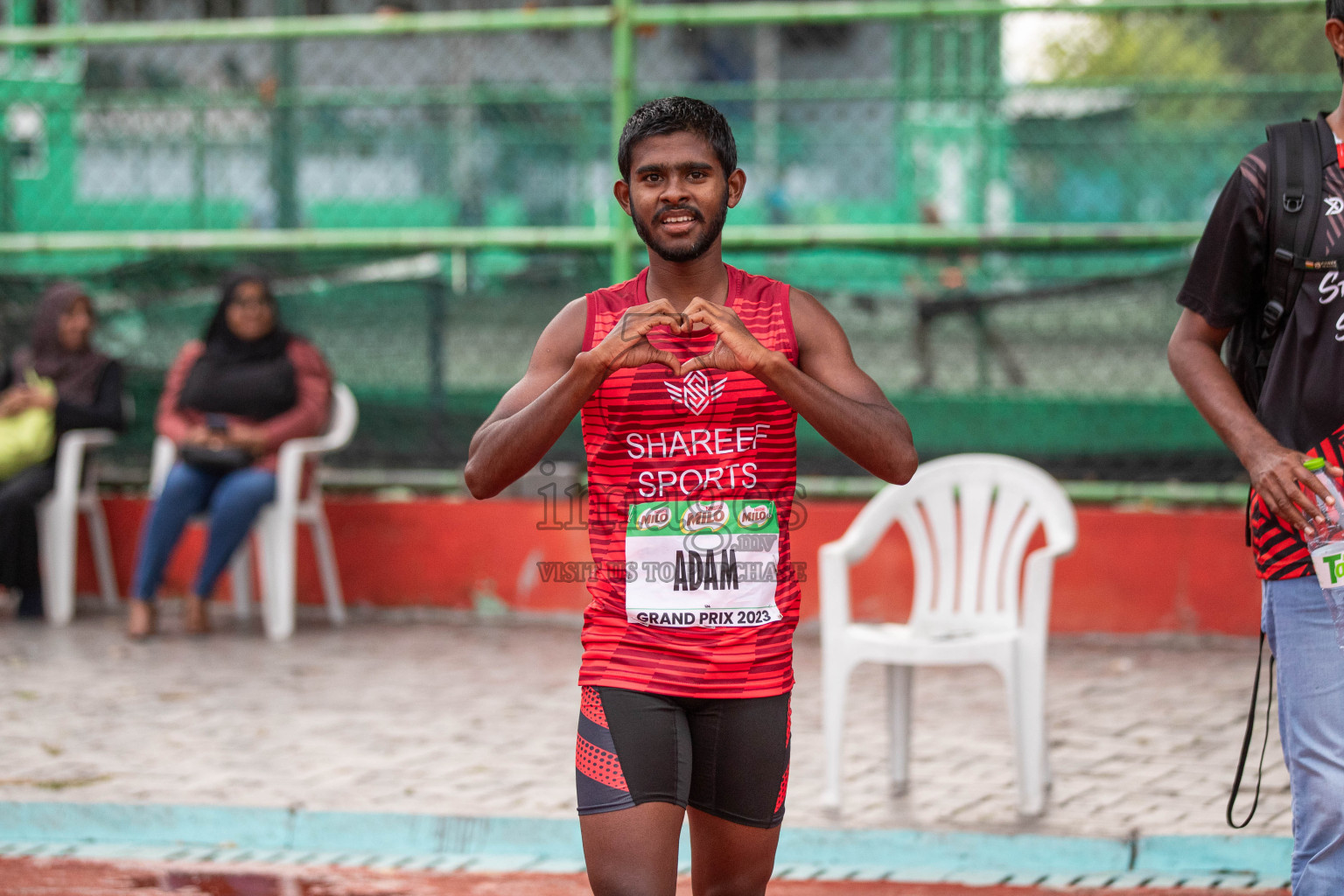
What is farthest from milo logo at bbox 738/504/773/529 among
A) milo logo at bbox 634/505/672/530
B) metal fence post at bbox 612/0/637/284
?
metal fence post at bbox 612/0/637/284

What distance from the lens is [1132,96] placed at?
36.9 ft

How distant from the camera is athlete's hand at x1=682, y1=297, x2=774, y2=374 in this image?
2562mm

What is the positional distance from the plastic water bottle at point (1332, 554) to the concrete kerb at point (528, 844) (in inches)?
74.2

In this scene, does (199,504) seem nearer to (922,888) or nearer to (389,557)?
(389,557)

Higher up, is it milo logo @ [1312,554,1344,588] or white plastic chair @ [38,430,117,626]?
milo logo @ [1312,554,1344,588]

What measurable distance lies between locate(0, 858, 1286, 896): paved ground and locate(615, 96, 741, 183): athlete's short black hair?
2.31 metres

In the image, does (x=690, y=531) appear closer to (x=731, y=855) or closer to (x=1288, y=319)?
(x=731, y=855)

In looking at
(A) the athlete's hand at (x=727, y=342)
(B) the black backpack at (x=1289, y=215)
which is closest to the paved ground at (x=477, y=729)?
(B) the black backpack at (x=1289, y=215)

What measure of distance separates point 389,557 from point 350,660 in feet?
3.35

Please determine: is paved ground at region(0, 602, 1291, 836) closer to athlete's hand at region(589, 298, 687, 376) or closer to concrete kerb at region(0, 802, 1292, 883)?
concrete kerb at region(0, 802, 1292, 883)

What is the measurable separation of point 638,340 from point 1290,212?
1.27 meters

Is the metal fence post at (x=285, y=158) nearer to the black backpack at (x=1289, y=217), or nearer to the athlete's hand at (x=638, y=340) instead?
the athlete's hand at (x=638, y=340)

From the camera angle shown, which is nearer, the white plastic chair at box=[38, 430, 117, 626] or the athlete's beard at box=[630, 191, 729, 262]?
→ the athlete's beard at box=[630, 191, 729, 262]

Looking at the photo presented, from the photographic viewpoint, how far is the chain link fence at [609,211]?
23.9ft
